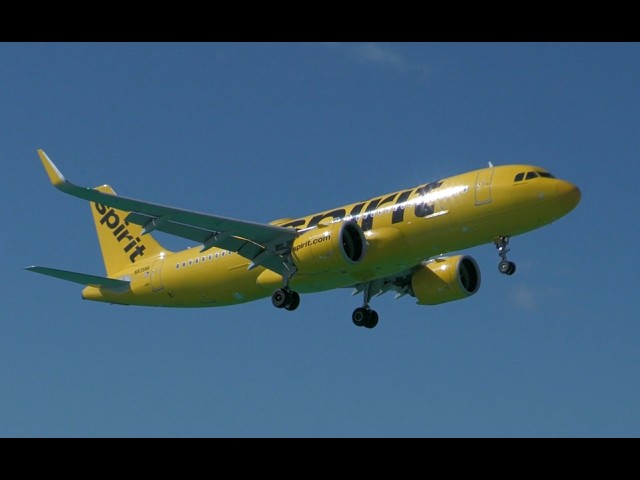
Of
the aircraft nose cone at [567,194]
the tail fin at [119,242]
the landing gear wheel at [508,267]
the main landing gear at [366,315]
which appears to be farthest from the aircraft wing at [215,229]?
the aircraft nose cone at [567,194]

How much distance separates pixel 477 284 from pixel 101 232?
21.5 metres

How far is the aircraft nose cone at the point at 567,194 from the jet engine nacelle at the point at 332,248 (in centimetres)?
789

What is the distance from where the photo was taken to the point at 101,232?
201ft

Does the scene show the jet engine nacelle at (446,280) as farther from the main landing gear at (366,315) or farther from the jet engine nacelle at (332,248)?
the jet engine nacelle at (332,248)

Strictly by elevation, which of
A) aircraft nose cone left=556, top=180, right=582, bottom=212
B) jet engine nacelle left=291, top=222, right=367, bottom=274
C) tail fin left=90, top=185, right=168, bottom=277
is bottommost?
jet engine nacelle left=291, top=222, right=367, bottom=274

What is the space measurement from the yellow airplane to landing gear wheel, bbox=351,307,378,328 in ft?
0.15

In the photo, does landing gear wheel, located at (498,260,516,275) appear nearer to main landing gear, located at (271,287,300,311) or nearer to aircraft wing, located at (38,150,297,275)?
main landing gear, located at (271,287,300,311)

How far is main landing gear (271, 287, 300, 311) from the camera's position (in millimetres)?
47125

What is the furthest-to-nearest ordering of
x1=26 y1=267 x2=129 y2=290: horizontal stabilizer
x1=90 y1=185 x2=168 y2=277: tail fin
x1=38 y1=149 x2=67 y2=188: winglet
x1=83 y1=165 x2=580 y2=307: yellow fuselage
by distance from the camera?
x1=90 y1=185 x2=168 y2=277: tail fin
x1=26 y1=267 x2=129 y2=290: horizontal stabilizer
x1=38 y1=149 x2=67 y2=188: winglet
x1=83 y1=165 x2=580 y2=307: yellow fuselage

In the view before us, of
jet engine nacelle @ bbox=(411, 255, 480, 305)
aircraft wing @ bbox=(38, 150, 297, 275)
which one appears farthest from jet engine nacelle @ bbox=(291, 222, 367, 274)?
jet engine nacelle @ bbox=(411, 255, 480, 305)

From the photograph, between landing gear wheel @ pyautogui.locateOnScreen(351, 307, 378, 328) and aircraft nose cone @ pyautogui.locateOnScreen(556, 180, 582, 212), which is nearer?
aircraft nose cone @ pyautogui.locateOnScreen(556, 180, 582, 212)

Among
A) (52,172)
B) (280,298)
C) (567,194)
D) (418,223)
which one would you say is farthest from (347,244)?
(52,172)

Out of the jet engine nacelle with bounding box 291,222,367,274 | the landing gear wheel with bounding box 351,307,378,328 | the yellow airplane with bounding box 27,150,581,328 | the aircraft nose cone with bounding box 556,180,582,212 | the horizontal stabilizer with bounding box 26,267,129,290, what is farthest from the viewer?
the landing gear wheel with bounding box 351,307,378,328
